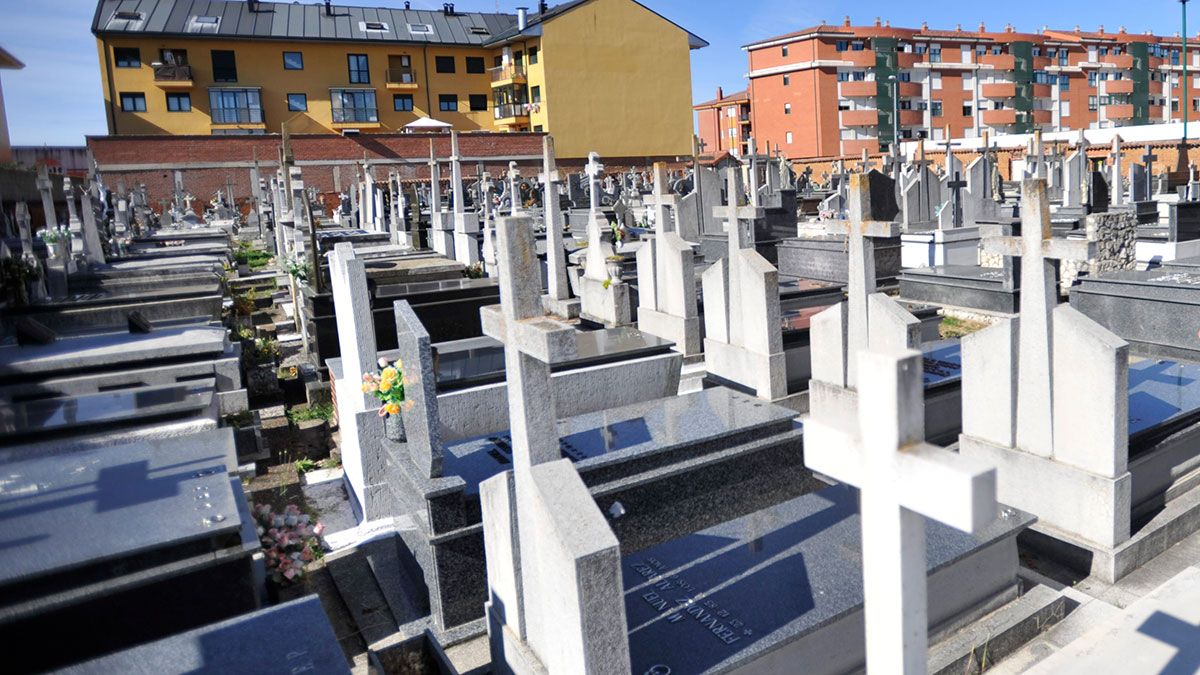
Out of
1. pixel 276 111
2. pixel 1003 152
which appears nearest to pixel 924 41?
pixel 1003 152

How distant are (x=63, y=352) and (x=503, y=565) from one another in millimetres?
6032

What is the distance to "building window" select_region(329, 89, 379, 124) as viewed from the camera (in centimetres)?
4644

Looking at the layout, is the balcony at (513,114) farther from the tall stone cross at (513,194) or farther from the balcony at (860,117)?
the tall stone cross at (513,194)

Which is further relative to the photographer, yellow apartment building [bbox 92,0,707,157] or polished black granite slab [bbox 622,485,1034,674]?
yellow apartment building [bbox 92,0,707,157]

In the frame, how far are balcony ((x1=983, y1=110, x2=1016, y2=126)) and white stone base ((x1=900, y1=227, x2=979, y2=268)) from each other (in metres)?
53.3

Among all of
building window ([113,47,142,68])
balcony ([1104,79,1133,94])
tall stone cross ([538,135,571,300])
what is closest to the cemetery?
tall stone cross ([538,135,571,300])

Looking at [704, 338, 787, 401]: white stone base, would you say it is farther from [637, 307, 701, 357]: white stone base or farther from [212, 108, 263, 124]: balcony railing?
[212, 108, 263, 124]: balcony railing

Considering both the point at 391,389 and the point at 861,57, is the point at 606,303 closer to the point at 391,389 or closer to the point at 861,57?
the point at 391,389

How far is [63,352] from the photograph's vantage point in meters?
7.63

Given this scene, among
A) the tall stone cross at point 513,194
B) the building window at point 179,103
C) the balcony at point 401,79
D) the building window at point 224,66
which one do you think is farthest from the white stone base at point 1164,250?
the building window at point 179,103

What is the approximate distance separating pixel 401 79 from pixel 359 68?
2.31 m

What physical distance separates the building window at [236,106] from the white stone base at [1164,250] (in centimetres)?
4206

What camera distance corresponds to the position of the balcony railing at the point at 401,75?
47.6m

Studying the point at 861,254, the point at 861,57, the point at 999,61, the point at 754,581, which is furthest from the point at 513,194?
the point at 999,61
